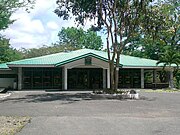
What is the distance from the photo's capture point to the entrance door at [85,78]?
37.7 metres

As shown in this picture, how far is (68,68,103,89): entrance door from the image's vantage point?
124 ft

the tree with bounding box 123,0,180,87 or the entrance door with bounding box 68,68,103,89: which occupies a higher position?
the tree with bounding box 123,0,180,87

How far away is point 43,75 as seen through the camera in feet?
120

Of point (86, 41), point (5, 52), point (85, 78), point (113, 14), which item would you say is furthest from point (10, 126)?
point (86, 41)

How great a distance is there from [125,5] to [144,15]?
192cm

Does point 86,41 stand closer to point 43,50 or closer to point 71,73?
point 43,50

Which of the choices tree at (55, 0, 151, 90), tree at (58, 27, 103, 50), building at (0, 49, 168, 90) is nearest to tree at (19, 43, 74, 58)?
tree at (58, 27, 103, 50)

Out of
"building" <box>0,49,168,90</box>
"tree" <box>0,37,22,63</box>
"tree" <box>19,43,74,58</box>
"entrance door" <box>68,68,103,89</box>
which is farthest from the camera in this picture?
"tree" <box>19,43,74,58</box>

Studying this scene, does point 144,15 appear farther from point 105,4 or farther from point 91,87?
point 91,87

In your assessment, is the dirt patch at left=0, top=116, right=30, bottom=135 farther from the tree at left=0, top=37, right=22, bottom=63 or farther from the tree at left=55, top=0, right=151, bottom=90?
the tree at left=0, top=37, right=22, bottom=63

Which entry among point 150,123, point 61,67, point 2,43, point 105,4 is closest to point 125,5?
point 105,4

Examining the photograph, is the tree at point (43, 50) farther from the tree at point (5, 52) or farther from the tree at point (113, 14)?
the tree at point (113, 14)

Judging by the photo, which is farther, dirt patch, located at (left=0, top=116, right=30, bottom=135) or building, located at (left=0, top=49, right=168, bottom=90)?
building, located at (left=0, top=49, right=168, bottom=90)

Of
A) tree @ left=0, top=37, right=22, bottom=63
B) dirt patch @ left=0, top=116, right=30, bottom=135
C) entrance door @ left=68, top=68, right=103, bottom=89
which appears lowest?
dirt patch @ left=0, top=116, right=30, bottom=135
